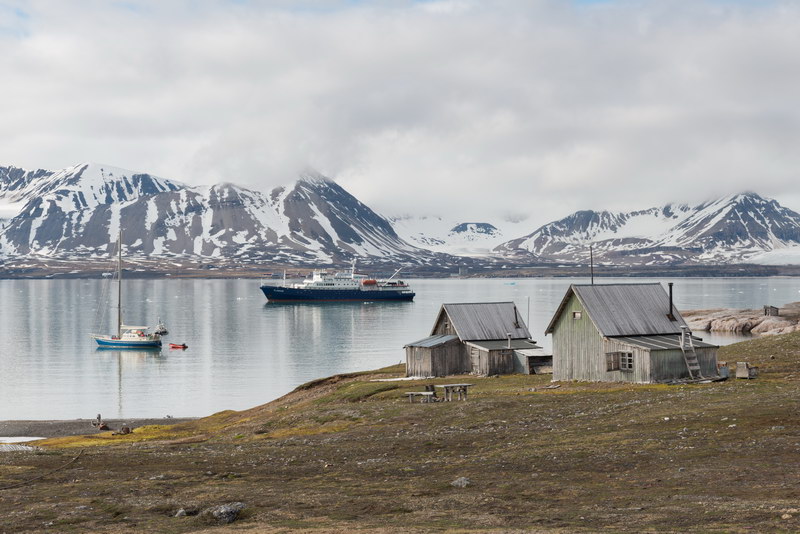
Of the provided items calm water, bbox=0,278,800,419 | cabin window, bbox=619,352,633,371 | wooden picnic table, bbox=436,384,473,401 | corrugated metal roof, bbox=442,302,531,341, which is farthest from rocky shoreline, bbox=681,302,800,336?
wooden picnic table, bbox=436,384,473,401

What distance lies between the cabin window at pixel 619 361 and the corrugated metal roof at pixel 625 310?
6.45 feet

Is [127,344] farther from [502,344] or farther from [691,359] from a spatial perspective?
[691,359]

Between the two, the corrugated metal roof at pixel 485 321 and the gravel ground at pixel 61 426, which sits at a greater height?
the corrugated metal roof at pixel 485 321

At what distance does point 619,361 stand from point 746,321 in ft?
326

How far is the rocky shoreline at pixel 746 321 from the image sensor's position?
136500mm

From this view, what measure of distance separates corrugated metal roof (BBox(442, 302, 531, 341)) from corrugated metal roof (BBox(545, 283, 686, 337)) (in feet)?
37.6

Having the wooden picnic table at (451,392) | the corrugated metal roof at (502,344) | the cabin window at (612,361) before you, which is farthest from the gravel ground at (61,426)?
the cabin window at (612,361)

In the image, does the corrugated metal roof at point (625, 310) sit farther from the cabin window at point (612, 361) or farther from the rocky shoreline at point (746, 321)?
the rocky shoreline at point (746, 321)

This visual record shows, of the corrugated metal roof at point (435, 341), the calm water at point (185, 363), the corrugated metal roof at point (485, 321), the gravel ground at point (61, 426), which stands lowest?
the gravel ground at point (61, 426)

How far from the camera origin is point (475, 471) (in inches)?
1135

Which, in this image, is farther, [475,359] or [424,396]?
[475,359]

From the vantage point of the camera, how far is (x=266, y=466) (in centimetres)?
3294

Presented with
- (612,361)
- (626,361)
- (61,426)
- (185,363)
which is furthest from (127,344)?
(626,361)

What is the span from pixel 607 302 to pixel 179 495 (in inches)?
1545
